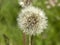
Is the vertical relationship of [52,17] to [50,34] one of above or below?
above

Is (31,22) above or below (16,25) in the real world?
below

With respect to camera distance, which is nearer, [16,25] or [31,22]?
[31,22]

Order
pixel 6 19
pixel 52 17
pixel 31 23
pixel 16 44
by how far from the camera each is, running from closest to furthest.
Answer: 1. pixel 31 23
2. pixel 16 44
3. pixel 6 19
4. pixel 52 17

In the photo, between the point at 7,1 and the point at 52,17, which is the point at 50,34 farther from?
the point at 7,1

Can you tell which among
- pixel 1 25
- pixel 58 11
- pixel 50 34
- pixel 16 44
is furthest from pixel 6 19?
pixel 58 11
